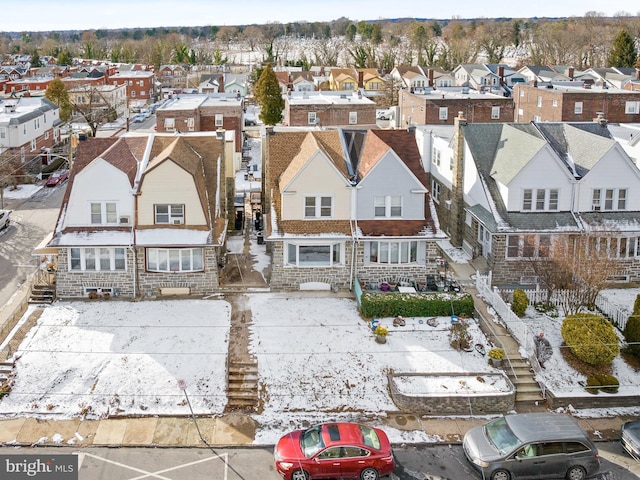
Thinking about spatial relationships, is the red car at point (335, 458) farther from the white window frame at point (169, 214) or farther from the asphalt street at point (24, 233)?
the asphalt street at point (24, 233)

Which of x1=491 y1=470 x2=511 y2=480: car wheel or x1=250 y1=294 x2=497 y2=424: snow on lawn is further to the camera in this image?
x1=250 y1=294 x2=497 y2=424: snow on lawn

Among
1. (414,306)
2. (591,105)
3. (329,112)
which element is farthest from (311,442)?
(329,112)

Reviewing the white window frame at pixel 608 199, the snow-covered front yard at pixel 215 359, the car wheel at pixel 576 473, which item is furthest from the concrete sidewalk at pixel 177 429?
the white window frame at pixel 608 199

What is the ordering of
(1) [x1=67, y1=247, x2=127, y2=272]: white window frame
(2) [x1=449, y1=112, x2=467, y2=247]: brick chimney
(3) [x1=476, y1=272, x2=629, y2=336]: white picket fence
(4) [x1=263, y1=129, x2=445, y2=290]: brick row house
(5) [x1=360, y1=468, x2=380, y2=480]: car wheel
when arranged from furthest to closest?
(2) [x1=449, y1=112, x2=467, y2=247]: brick chimney, (4) [x1=263, y1=129, x2=445, y2=290]: brick row house, (1) [x1=67, y1=247, x2=127, y2=272]: white window frame, (3) [x1=476, y1=272, x2=629, y2=336]: white picket fence, (5) [x1=360, y1=468, x2=380, y2=480]: car wheel

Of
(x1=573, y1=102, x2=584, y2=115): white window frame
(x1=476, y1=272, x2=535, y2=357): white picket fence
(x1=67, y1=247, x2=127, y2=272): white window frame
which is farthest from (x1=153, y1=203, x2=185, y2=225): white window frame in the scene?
(x1=573, y1=102, x2=584, y2=115): white window frame

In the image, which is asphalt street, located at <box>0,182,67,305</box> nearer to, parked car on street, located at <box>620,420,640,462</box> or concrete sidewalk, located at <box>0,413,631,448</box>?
concrete sidewalk, located at <box>0,413,631,448</box>

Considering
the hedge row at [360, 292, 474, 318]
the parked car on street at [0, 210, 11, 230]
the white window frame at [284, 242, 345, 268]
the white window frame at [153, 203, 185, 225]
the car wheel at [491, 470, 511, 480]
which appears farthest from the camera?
the parked car on street at [0, 210, 11, 230]

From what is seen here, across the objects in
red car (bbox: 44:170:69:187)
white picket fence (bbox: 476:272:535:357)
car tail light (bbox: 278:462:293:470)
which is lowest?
car tail light (bbox: 278:462:293:470)
